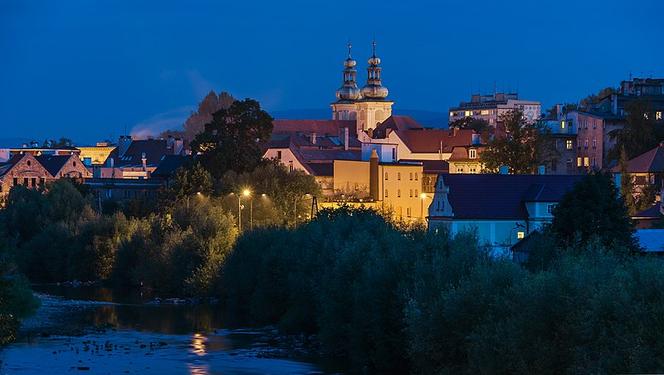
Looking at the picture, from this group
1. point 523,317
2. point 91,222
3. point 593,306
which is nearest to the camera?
point 593,306

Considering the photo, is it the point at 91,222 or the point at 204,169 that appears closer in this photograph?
the point at 91,222

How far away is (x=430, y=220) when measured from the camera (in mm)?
80000

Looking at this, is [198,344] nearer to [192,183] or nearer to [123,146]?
[192,183]

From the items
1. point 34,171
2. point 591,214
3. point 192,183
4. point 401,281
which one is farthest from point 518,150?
point 401,281

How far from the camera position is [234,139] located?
355 ft

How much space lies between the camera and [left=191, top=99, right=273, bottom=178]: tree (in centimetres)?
10462

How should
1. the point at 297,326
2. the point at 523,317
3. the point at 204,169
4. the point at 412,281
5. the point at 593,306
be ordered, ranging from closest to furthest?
the point at 593,306
the point at 523,317
the point at 412,281
the point at 297,326
the point at 204,169

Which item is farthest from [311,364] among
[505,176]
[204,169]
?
[204,169]

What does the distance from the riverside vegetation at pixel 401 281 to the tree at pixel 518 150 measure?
1052 inches

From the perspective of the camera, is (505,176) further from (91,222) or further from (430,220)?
(91,222)

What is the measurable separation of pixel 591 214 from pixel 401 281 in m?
16.6

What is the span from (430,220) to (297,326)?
77.7 feet

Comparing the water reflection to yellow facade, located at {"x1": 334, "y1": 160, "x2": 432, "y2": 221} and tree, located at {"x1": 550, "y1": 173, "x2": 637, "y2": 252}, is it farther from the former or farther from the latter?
yellow facade, located at {"x1": 334, "y1": 160, "x2": 432, "y2": 221}

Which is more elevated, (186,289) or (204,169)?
(204,169)
